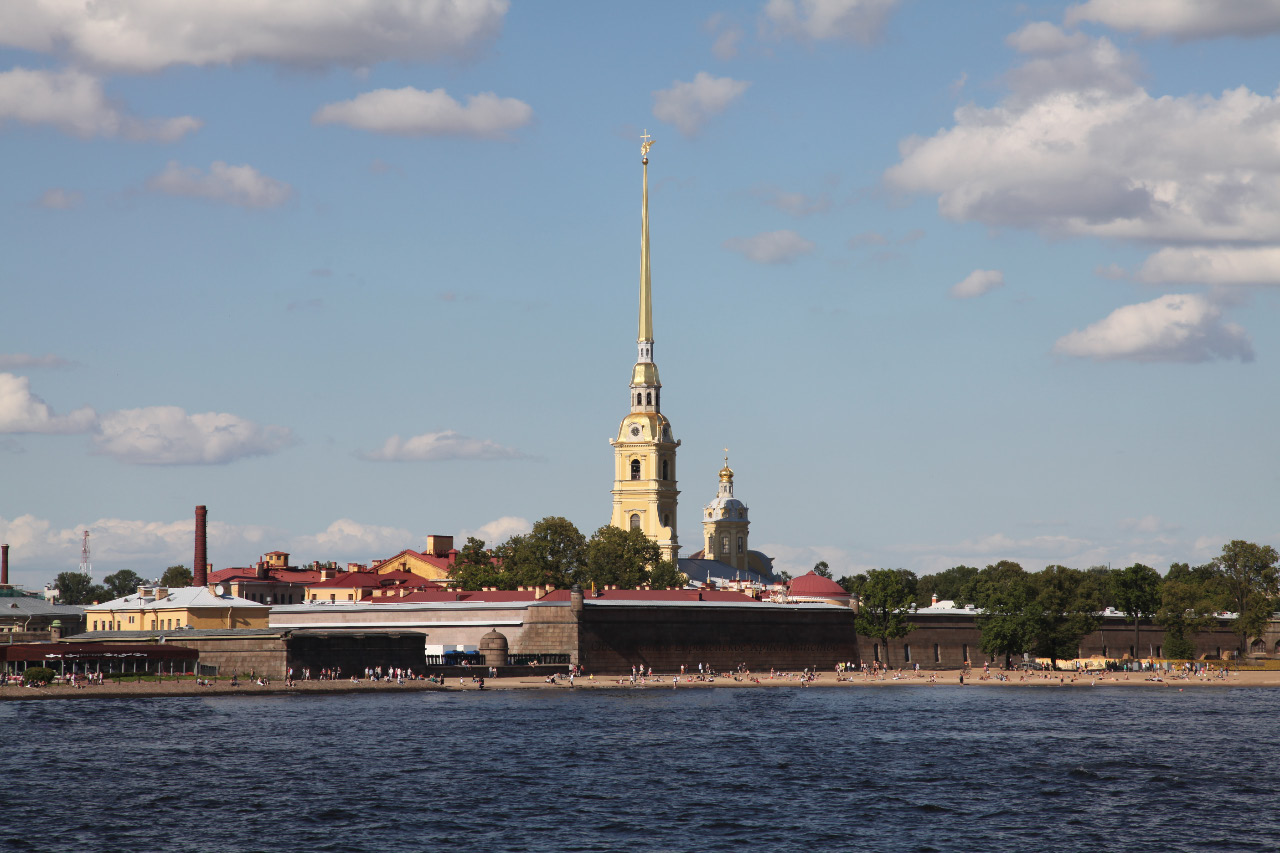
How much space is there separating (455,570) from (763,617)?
32425 millimetres

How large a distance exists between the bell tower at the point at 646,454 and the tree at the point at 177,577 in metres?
45.8

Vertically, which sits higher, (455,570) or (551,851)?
(455,570)

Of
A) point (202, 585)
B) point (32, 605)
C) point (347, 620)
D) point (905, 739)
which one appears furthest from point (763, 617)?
point (32, 605)

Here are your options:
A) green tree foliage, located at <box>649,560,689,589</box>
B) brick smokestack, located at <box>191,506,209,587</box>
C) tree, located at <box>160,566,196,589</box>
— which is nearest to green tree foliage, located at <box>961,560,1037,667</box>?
green tree foliage, located at <box>649,560,689,589</box>

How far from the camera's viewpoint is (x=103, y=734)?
70562 millimetres

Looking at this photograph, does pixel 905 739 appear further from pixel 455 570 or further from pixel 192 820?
pixel 455 570

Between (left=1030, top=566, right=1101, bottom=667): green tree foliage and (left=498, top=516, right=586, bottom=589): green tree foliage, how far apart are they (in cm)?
3711

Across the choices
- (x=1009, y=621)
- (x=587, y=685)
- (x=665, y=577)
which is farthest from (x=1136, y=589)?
(x=587, y=685)

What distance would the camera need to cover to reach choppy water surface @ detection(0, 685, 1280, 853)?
46344 millimetres

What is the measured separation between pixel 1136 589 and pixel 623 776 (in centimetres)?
8765

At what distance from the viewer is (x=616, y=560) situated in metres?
142

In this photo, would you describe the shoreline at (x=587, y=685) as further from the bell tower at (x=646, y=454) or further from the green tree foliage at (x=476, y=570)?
the bell tower at (x=646, y=454)

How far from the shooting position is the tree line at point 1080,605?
125062 mm

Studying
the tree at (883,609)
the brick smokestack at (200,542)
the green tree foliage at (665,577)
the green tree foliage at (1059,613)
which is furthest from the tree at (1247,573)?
the brick smokestack at (200,542)
